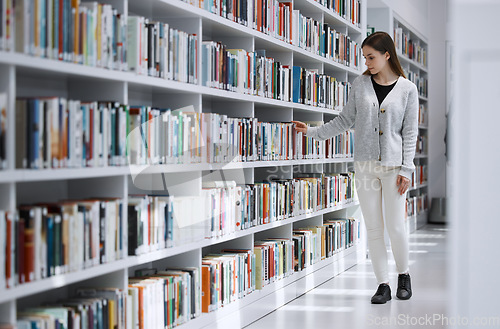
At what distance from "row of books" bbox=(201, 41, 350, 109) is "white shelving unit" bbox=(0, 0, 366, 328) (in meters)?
0.06

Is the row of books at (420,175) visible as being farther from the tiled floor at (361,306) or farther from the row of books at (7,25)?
the row of books at (7,25)

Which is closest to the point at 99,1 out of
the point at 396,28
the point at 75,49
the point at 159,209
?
the point at 75,49

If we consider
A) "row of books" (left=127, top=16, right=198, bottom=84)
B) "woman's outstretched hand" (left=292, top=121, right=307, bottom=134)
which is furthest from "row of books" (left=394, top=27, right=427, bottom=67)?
"row of books" (left=127, top=16, right=198, bottom=84)

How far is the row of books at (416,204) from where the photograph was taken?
719cm

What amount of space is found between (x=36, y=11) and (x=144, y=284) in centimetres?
109

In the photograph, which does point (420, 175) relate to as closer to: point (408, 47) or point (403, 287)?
point (408, 47)

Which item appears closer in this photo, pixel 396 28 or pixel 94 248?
pixel 94 248

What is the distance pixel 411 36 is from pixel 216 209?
5.58 meters

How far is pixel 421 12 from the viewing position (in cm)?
790

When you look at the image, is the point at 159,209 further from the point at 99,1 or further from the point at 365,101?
the point at 365,101

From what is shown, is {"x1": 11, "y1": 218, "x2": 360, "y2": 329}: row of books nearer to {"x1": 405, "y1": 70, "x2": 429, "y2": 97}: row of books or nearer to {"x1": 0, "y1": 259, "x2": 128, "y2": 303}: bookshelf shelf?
{"x1": 0, "y1": 259, "x2": 128, "y2": 303}: bookshelf shelf

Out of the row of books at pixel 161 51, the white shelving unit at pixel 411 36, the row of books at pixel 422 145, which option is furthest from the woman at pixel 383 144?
the row of books at pixel 422 145

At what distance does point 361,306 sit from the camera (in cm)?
373

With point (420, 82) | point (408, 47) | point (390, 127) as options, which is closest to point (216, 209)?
point (390, 127)
